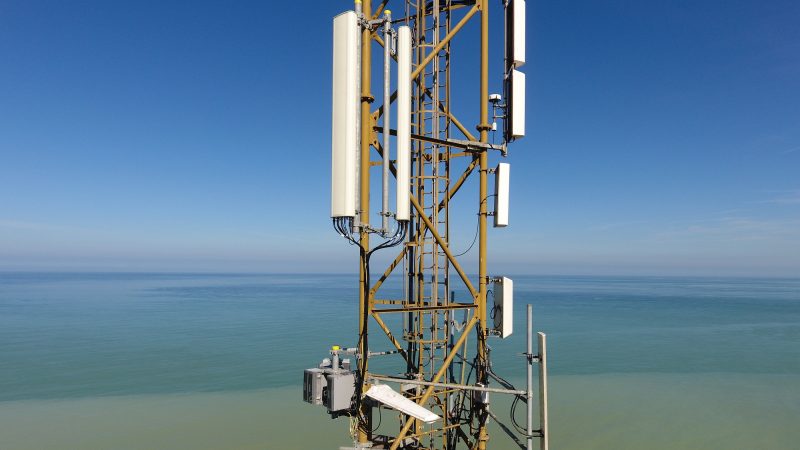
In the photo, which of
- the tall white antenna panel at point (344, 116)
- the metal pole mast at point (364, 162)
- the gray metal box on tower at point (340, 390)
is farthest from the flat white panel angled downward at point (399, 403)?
the tall white antenna panel at point (344, 116)

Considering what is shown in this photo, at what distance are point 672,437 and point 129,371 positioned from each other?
39.8m

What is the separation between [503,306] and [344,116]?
20.9ft

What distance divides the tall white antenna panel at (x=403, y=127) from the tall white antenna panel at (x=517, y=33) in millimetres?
4096

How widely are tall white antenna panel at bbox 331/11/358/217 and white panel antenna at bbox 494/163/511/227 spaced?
4.59 metres

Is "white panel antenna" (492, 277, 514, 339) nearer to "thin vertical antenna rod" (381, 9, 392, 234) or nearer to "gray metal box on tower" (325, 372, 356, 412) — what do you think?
"gray metal box on tower" (325, 372, 356, 412)

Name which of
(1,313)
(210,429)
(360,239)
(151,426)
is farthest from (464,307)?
(1,313)

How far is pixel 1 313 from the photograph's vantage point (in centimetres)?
8038

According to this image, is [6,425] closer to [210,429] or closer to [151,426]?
[151,426]

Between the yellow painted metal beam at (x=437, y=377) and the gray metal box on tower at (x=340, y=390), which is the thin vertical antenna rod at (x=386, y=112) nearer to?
the gray metal box on tower at (x=340, y=390)

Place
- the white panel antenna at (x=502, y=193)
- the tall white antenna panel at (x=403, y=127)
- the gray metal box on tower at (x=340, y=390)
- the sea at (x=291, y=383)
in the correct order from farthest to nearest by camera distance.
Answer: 1. the sea at (x=291, y=383)
2. the white panel antenna at (x=502, y=193)
3. the gray metal box on tower at (x=340, y=390)
4. the tall white antenna panel at (x=403, y=127)

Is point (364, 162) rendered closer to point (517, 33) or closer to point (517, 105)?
point (517, 105)

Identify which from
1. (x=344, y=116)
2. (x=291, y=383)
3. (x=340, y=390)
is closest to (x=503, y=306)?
(x=340, y=390)

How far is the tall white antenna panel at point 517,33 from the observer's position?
12391 millimetres

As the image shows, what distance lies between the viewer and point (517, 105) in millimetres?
12422
